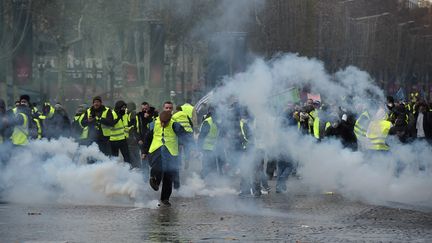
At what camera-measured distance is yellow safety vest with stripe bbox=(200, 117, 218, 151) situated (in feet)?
64.5

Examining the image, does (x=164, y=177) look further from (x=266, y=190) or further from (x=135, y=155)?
(x=135, y=155)

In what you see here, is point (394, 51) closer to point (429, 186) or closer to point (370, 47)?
point (370, 47)

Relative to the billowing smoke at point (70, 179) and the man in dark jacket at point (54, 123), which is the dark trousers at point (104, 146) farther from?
the man in dark jacket at point (54, 123)

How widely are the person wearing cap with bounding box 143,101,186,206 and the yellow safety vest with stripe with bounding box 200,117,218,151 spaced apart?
2.70 meters

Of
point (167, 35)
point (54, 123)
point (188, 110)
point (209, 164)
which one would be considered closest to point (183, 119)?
point (209, 164)

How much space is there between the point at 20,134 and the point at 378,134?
21.5 ft

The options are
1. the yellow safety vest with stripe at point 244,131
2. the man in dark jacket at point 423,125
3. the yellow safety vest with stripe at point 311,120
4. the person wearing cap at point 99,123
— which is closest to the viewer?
the yellow safety vest with stripe at point 244,131

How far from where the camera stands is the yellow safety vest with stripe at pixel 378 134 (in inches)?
770

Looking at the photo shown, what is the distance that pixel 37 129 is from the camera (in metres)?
21.3

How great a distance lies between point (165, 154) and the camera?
55.3 feet

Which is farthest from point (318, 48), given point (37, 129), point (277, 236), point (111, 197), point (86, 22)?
point (277, 236)

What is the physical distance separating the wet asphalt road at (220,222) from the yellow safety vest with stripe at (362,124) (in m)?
2.88

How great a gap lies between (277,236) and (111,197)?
5.35 m

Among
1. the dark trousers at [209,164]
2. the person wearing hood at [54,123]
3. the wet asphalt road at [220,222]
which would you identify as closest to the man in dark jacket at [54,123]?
the person wearing hood at [54,123]
